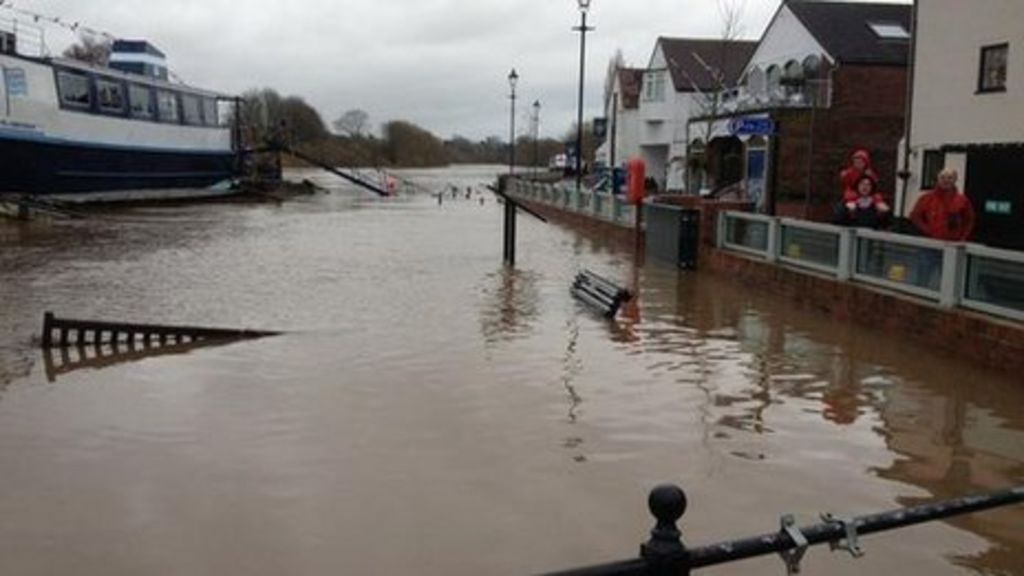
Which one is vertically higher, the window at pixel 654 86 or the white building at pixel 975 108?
the window at pixel 654 86

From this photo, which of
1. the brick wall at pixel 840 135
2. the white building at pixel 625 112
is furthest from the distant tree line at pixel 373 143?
the brick wall at pixel 840 135

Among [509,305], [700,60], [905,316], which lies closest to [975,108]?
[905,316]

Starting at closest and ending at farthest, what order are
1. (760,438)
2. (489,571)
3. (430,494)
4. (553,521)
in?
(489,571) → (553,521) → (430,494) → (760,438)

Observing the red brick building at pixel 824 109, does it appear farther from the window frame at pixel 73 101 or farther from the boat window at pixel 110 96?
the window frame at pixel 73 101

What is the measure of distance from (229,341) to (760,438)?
5.78m

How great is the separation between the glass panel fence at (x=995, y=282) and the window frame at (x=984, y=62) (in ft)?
40.5

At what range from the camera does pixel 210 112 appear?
153 feet

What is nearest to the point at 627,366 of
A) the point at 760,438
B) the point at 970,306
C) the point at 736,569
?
the point at 760,438

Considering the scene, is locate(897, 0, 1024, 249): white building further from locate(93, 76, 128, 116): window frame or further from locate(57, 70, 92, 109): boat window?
locate(93, 76, 128, 116): window frame

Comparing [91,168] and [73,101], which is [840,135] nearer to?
[91,168]

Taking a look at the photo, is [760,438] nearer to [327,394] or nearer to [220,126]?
[327,394]

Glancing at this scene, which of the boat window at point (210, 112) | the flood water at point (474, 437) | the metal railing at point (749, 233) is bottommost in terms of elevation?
the flood water at point (474, 437)

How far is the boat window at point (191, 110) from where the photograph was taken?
4373cm

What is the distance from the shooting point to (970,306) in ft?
33.0
